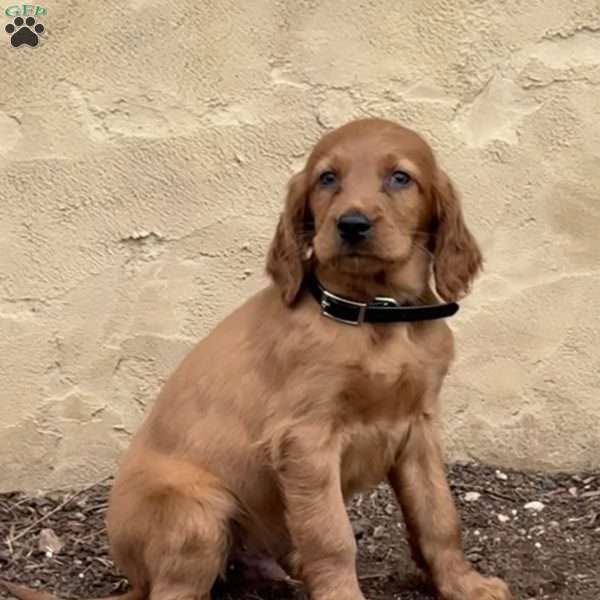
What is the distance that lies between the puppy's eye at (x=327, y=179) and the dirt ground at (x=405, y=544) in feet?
4.67

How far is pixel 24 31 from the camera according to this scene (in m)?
5.11

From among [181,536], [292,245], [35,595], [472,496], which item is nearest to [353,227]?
[292,245]

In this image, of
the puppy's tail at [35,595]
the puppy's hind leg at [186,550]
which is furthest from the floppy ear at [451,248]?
the puppy's tail at [35,595]

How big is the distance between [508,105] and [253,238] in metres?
1.16

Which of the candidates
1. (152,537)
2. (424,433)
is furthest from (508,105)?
(152,537)

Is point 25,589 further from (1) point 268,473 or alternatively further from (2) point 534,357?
(2) point 534,357

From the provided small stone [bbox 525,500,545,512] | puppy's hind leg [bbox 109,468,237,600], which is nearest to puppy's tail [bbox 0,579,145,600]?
puppy's hind leg [bbox 109,468,237,600]

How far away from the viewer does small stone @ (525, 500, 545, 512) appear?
5172 millimetres

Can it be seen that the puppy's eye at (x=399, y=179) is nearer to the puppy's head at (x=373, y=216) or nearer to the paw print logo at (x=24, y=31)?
the puppy's head at (x=373, y=216)

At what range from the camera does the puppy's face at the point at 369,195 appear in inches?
148

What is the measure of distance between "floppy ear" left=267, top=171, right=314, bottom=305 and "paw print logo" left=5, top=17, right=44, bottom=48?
1569 millimetres

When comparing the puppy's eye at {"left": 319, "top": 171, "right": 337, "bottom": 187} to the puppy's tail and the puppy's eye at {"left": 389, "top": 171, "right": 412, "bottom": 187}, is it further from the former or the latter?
the puppy's tail

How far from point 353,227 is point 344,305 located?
0.33m

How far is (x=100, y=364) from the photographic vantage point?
17.6ft
